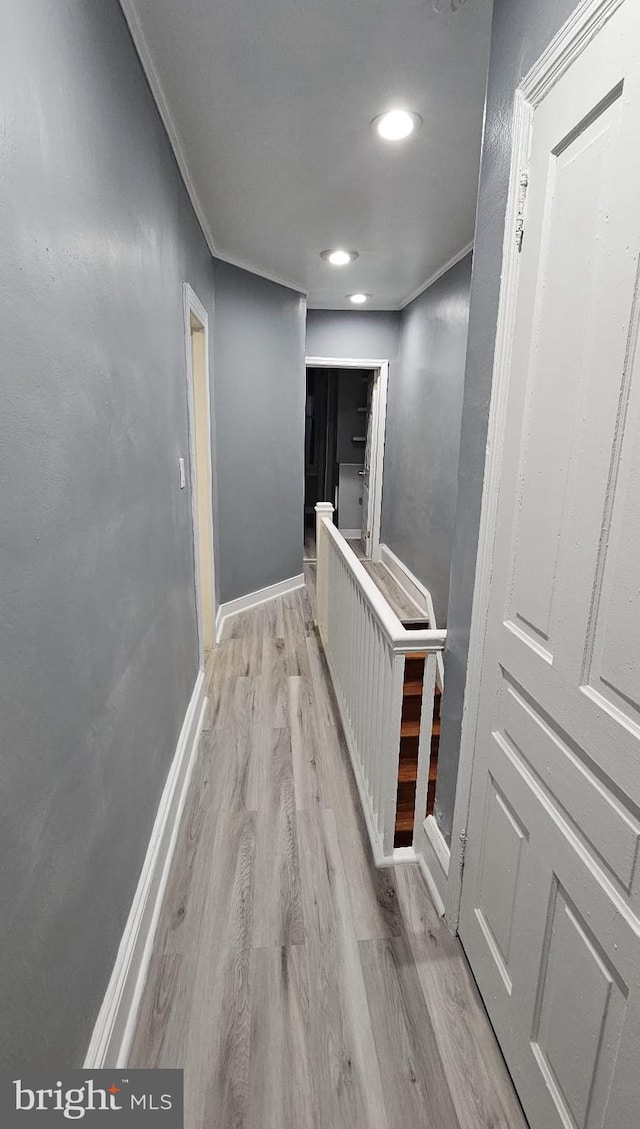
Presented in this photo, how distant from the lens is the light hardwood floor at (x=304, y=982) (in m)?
1.12

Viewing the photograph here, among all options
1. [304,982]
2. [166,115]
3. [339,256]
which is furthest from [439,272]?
[304,982]

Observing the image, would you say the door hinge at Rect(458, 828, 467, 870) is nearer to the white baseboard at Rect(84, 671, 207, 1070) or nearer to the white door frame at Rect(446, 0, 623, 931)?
the white door frame at Rect(446, 0, 623, 931)

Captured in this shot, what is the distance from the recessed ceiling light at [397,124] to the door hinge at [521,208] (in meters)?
1.16

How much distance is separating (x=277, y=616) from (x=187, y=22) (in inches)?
129

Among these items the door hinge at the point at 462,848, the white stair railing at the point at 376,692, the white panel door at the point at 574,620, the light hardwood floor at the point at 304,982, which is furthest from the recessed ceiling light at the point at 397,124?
the light hardwood floor at the point at 304,982

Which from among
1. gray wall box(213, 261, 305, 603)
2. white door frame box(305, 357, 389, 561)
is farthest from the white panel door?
white door frame box(305, 357, 389, 561)

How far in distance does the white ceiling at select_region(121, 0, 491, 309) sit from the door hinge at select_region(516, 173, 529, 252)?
0.80 metres

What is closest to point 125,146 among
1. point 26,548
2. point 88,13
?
point 88,13

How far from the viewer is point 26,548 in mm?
797

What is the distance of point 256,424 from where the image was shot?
390 centimetres

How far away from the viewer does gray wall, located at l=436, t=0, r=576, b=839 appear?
3.44ft

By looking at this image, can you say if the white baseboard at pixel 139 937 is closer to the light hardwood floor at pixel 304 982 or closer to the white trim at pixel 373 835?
the light hardwood floor at pixel 304 982

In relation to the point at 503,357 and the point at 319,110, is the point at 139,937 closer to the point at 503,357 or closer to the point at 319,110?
the point at 503,357

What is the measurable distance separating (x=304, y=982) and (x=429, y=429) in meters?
3.73
